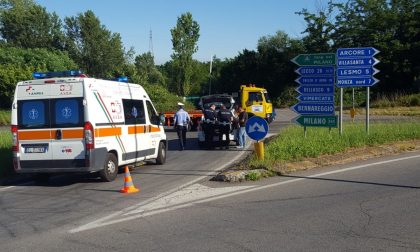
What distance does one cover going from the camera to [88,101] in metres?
11.3

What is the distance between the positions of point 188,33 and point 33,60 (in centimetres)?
1804

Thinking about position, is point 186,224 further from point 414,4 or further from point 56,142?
Answer: point 414,4

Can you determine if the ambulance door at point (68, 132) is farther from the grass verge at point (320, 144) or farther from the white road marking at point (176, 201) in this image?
the grass verge at point (320, 144)

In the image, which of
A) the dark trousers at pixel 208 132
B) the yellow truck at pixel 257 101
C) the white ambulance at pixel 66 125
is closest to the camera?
the white ambulance at pixel 66 125

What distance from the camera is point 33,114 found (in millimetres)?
11812

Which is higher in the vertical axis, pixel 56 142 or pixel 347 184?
pixel 56 142

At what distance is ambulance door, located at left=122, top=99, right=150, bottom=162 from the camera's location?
42.7 feet

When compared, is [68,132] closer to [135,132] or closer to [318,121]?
[135,132]

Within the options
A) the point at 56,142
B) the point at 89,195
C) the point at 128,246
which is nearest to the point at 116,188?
the point at 89,195

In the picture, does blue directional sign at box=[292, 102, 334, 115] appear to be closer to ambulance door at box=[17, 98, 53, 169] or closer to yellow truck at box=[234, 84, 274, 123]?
ambulance door at box=[17, 98, 53, 169]

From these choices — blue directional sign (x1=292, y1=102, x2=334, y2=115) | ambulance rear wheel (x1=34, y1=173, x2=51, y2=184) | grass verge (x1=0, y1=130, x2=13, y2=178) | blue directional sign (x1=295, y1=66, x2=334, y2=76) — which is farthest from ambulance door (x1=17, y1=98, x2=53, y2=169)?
blue directional sign (x1=295, y1=66, x2=334, y2=76)

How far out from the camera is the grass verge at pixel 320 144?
12734 millimetres

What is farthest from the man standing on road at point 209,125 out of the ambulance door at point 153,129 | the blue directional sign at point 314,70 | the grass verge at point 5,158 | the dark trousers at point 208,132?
the grass verge at point 5,158

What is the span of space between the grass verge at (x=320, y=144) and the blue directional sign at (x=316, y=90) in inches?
53.3
